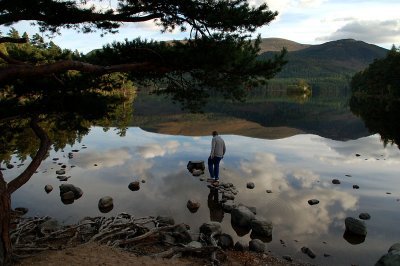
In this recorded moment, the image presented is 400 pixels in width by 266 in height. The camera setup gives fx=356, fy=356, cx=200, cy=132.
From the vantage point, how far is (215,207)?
17.2 meters

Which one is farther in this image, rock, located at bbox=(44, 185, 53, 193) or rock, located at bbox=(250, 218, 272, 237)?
rock, located at bbox=(44, 185, 53, 193)

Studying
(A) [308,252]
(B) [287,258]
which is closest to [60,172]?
(B) [287,258]

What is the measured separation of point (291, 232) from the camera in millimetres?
14484

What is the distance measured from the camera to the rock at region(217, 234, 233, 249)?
12.7 m

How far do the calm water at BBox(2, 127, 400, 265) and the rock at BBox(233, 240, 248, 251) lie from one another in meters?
1.11

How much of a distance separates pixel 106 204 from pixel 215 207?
5.20m

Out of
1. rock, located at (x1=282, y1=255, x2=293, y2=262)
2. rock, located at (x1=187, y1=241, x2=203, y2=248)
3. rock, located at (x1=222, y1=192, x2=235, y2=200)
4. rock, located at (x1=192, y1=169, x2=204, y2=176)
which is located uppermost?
rock, located at (x1=187, y1=241, x2=203, y2=248)

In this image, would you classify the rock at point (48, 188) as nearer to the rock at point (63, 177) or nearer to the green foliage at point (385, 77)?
the rock at point (63, 177)

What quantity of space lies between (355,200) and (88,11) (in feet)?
52.0

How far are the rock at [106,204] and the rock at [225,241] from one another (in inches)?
240

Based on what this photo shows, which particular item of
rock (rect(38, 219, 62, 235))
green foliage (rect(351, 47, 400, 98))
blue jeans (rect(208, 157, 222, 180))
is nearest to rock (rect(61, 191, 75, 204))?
rock (rect(38, 219, 62, 235))

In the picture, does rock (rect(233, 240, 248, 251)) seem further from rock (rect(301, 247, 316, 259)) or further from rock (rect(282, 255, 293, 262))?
rock (rect(301, 247, 316, 259))

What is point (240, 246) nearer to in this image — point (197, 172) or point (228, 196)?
point (228, 196)

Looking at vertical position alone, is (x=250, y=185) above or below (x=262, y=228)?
below
